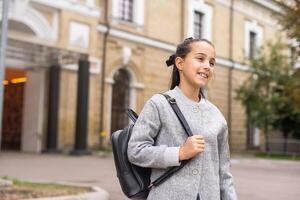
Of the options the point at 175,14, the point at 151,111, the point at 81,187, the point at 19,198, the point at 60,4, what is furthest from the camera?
the point at 175,14

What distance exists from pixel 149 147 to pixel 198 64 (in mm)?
472

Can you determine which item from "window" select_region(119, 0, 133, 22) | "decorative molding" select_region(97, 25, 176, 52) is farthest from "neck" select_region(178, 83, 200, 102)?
"window" select_region(119, 0, 133, 22)

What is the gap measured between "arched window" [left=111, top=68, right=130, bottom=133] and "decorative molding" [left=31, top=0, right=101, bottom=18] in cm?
352

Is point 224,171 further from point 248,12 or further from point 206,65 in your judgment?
point 248,12

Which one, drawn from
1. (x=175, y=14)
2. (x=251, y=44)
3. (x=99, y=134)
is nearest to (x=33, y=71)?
(x=99, y=134)

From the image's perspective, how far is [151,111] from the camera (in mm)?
2400

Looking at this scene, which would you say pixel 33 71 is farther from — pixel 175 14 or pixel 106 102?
pixel 175 14

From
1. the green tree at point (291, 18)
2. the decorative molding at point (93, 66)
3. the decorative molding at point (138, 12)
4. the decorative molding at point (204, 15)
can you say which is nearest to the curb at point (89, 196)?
the green tree at point (291, 18)

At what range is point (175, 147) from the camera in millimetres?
2314

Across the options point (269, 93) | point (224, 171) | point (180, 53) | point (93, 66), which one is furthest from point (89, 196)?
point (269, 93)

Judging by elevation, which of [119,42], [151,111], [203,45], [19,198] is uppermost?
[119,42]

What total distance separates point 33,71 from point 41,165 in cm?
731

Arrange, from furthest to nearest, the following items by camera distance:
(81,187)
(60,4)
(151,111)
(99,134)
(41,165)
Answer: (99,134)
(60,4)
(41,165)
(81,187)
(151,111)

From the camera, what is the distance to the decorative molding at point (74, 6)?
19484mm
